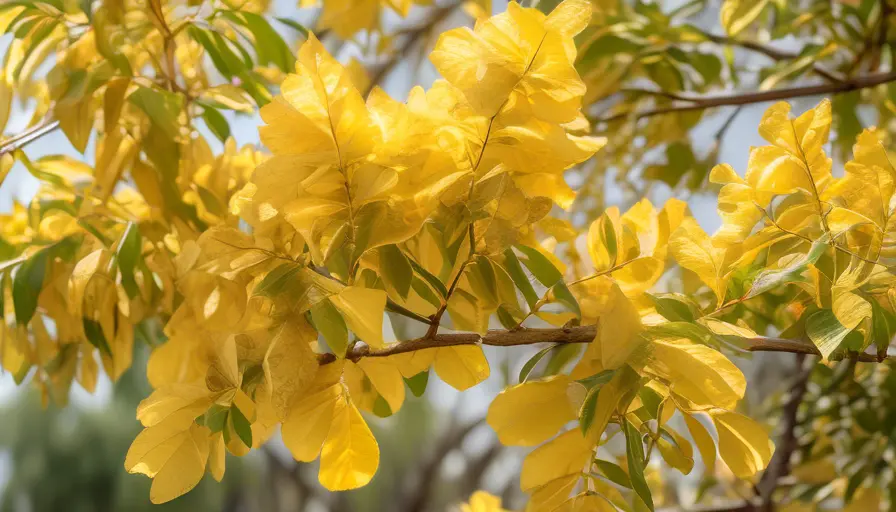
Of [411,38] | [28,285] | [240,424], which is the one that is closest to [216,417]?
[240,424]

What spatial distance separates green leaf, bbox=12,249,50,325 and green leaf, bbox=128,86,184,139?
0.10m

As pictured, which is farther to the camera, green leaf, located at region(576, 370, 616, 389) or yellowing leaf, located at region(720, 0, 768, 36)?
yellowing leaf, located at region(720, 0, 768, 36)

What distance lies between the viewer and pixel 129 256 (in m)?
0.41

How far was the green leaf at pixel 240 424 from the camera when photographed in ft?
0.85

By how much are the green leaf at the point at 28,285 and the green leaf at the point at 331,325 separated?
233 millimetres

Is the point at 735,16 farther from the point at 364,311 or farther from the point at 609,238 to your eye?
the point at 364,311

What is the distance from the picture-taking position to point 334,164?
0.79ft

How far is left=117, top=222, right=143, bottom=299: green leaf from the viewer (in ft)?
1.34

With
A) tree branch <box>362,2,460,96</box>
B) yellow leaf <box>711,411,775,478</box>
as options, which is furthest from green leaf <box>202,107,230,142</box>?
tree branch <box>362,2,460,96</box>

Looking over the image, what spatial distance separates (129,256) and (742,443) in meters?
0.31

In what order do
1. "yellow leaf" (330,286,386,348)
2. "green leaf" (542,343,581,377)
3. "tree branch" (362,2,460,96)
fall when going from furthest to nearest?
"tree branch" (362,2,460,96) < "green leaf" (542,343,581,377) < "yellow leaf" (330,286,386,348)

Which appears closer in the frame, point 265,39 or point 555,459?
point 555,459

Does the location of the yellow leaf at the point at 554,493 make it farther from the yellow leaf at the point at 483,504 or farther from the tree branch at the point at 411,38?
the tree branch at the point at 411,38

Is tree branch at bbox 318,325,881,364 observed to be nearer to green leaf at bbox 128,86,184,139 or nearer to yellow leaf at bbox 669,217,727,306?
yellow leaf at bbox 669,217,727,306
